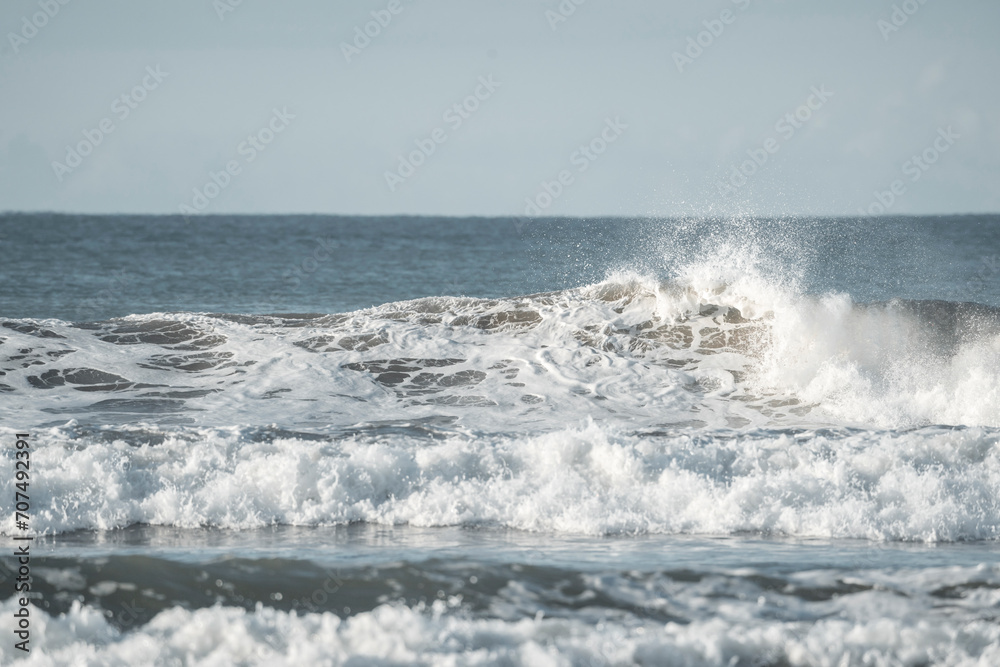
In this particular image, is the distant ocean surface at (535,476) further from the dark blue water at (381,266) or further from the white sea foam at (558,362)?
the dark blue water at (381,266)

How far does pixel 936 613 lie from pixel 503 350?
726 centimetres

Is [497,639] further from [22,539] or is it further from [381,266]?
[381,266]

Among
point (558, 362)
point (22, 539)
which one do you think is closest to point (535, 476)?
point (22, 539)

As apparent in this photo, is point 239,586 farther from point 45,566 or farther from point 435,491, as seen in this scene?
point 435,491

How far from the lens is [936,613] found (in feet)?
15.6

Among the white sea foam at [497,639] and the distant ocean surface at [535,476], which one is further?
the distant ocean surface at [535,476]

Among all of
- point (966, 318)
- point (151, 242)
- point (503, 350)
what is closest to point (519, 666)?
point (503, 350)

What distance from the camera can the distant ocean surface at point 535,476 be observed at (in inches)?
182

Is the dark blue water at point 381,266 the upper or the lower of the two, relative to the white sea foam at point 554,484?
upper

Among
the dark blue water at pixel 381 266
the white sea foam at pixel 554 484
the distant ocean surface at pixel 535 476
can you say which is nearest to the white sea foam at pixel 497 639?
the distant ocean surface at pixel 535 476

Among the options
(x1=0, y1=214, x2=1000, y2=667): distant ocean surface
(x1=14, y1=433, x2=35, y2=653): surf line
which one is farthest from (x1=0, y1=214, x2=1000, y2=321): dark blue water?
(x1=14, y1=433, x2=35, y2=653): surf line

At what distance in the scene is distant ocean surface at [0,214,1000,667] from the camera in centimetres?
463

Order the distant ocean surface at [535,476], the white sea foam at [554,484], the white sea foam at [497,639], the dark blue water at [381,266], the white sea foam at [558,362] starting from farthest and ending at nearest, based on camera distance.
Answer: the dark blue water at [381,266], the white sea foam at [558,362], the white sea foam at [554,484], the distant ocean surface at [535,476], the white sea foam at [497,639]

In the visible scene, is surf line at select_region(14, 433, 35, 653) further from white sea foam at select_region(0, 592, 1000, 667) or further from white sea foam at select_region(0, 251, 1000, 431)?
white sea foam at select_region(0, 251, 1000, 431)
